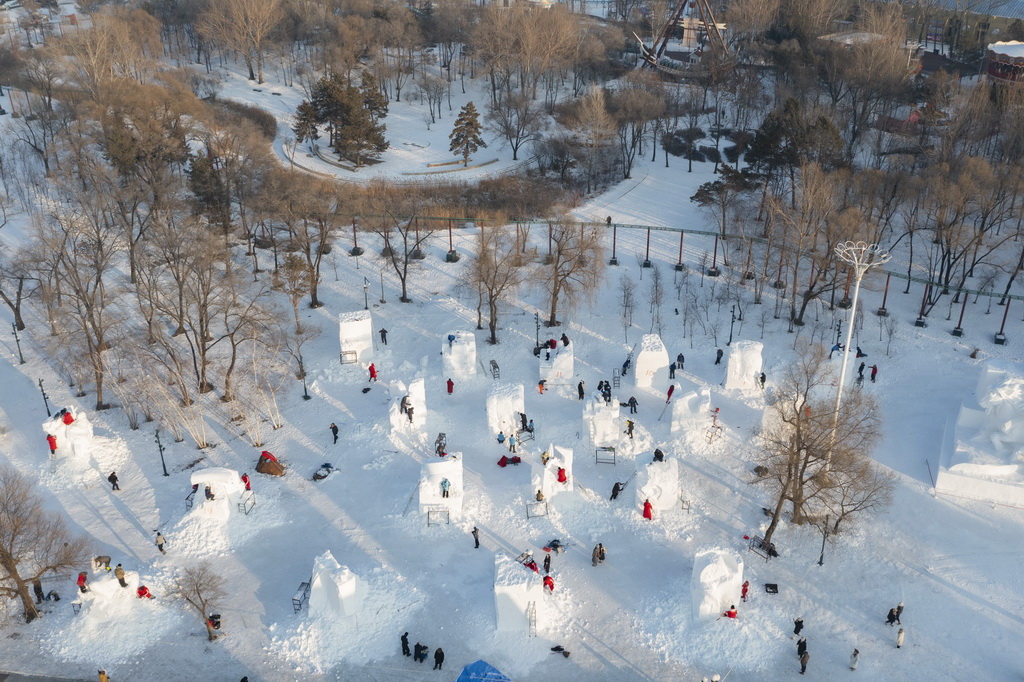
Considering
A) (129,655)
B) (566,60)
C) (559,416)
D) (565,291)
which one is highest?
(566,60)

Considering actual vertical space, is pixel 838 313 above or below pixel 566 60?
below

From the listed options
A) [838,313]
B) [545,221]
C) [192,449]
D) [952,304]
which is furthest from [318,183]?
[952,304]

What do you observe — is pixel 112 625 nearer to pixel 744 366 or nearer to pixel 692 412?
pixel 692 412

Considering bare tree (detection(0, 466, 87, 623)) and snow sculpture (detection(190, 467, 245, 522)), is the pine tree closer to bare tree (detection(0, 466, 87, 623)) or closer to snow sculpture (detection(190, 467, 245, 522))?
snow sculpture (detection(190, 467, 245, 522))

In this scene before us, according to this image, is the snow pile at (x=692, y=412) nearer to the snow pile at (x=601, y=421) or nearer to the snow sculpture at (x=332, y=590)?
the snow pile at (x=601, y=421)

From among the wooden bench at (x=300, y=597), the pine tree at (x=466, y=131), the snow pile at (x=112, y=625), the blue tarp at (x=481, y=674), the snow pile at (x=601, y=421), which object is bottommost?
the snow pile at (x=112, y=625)

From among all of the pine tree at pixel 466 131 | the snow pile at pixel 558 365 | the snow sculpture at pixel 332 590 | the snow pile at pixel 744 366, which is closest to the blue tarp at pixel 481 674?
the snow sculpture at pixel 332 590

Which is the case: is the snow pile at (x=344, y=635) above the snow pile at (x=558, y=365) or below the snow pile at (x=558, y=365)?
below

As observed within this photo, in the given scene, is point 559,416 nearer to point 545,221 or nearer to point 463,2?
point 545,221
